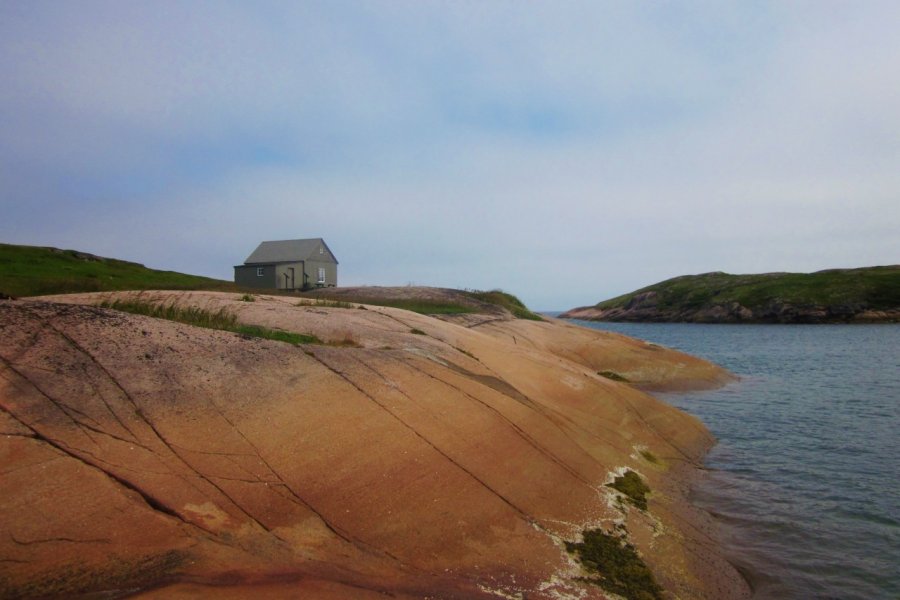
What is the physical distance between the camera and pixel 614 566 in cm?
835

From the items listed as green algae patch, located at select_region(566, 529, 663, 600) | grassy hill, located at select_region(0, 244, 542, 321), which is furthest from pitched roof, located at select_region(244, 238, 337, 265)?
green algae patch, located at select_region(566, 529, 663, 600)

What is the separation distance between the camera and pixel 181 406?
909cm

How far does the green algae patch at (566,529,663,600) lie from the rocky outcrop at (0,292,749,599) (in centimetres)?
27

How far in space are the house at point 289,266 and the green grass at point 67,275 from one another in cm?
1084

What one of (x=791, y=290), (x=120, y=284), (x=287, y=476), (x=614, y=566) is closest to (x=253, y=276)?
(x=120, y=284)

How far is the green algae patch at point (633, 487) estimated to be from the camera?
1114 cm

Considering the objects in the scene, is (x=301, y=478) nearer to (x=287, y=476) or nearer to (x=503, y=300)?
(x=287, y=476)

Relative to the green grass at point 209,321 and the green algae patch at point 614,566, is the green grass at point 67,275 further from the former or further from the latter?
the green algae patch at point 614,566

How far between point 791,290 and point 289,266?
94.5 meters

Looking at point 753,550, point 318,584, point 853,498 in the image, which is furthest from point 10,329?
point 853,498

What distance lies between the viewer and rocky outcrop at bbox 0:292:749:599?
21.2ft

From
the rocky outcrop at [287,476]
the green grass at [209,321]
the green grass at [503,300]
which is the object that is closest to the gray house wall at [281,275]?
the green grass at [503,300]

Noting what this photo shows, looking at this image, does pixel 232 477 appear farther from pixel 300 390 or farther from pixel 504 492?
pixel 504 492

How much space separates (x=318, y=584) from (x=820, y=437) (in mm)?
17858
